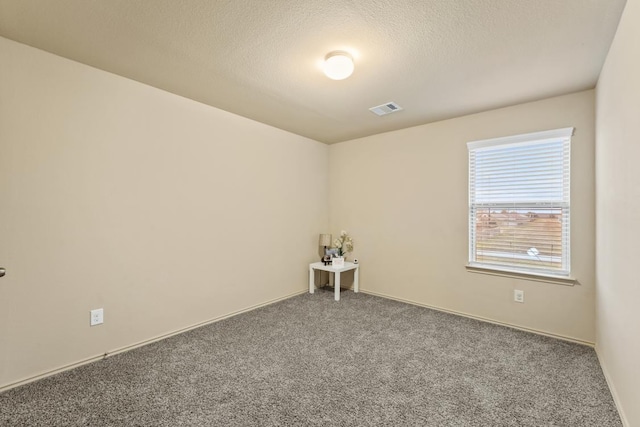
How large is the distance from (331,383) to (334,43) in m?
2.30

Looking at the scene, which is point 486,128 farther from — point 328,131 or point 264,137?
point 264,137

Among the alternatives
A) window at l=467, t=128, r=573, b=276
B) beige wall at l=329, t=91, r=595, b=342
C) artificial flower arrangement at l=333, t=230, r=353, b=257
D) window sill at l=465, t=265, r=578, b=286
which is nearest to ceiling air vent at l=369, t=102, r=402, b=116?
beige wall at l=329, t=91, r=595, b=342

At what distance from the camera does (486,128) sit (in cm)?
323

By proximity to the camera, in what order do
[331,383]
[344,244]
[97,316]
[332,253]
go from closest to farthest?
1. [331,383]
2. [97,316]
3. [332,253]
4. [344,244]

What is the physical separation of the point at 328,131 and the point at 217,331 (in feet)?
9.12

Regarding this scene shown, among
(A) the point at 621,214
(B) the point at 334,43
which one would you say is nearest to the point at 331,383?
(A) the point at 621,214

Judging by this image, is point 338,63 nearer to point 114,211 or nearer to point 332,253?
point 114,211

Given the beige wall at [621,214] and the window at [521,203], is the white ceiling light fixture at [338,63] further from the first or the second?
the window at [521,203]

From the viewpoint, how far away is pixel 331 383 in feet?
6.73

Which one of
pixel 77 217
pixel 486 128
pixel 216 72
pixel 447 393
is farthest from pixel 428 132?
pixel 77 217

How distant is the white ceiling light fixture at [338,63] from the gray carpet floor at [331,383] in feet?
7.21

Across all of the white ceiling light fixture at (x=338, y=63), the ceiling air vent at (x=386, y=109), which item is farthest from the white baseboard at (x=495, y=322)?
the white ceiling light fixture at (x=338, y=63)

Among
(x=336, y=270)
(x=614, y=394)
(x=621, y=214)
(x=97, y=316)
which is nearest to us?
(x=621, y=214)

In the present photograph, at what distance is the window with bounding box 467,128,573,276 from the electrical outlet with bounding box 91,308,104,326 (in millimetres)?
3607
